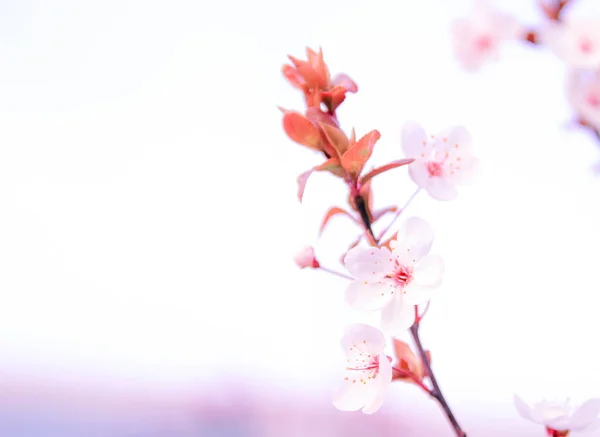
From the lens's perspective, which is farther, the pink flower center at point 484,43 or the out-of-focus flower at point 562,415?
the pink flower center at point 484,43

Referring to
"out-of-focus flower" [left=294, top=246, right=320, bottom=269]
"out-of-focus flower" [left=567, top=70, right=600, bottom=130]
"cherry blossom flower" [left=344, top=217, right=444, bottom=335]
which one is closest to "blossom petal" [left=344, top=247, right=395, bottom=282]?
"cherry blossom flower" [left=344, top=217, right=444, bottom=335]

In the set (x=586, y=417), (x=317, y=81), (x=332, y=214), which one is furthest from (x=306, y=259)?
(x=586, y=417)

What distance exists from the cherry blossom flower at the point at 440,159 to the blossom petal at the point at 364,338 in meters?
0.15

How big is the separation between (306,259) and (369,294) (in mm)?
106

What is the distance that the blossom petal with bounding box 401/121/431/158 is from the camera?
56 cm

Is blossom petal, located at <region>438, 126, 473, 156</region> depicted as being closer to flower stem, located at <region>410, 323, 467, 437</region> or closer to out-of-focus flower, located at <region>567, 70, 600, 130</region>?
out-of-focus flower, located at <region>567, 70, 600, 130</region>

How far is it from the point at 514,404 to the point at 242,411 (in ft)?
14.3

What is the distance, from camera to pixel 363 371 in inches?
21.0

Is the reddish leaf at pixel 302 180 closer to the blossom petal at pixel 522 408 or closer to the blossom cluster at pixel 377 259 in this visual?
the blossom cluster at pixel 377 259

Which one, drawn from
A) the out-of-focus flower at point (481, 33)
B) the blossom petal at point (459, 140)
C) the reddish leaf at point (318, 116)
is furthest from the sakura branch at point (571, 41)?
the reddish leaf at point (318, 116)

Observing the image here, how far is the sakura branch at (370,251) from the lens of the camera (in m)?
0.47

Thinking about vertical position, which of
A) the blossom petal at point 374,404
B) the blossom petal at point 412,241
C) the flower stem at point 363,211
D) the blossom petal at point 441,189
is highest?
the blossom petal at point 441,189

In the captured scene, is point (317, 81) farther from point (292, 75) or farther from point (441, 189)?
point (441, 189)

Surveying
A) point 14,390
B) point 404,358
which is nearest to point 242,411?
point 14,390
